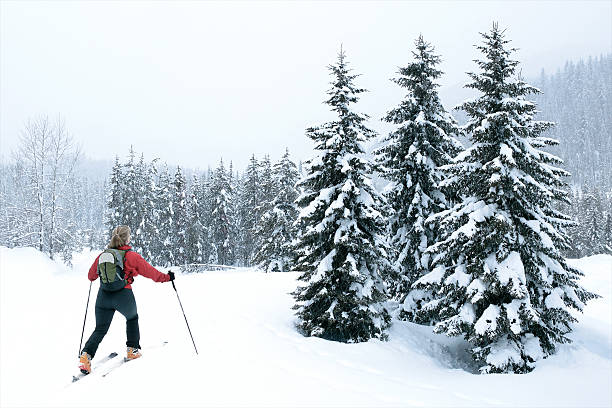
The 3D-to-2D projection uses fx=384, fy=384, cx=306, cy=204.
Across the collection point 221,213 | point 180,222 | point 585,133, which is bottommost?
point 180,222

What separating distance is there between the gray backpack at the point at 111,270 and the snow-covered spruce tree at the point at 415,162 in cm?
1212

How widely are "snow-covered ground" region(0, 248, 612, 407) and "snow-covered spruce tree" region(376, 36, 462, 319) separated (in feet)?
9.55

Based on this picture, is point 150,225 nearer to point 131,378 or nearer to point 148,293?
point 148,293

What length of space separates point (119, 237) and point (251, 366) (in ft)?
11.2

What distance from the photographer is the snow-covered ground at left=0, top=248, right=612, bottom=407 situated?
591cm

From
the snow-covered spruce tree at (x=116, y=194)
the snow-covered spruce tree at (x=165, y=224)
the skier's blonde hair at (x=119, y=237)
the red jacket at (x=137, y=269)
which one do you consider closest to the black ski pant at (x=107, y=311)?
the red jacket at (x=137, y=269)

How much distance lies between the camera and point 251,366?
22.3ft

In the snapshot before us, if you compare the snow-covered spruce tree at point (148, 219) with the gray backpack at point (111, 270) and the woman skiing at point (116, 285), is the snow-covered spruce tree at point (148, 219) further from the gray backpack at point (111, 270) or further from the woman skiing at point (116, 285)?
the gray backpack at point (111, 270)

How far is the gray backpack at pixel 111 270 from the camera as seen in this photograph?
6797 millimetres

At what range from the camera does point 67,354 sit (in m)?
9.00

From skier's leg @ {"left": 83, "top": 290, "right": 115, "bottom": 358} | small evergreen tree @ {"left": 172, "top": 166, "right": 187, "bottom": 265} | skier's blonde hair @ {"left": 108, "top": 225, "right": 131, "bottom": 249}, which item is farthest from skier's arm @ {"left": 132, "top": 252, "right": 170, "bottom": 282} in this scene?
small evergreen tree @ {"left": 172, "top": 166, "right": 187, "bottom": 265}

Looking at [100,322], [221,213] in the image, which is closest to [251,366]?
[100,322]

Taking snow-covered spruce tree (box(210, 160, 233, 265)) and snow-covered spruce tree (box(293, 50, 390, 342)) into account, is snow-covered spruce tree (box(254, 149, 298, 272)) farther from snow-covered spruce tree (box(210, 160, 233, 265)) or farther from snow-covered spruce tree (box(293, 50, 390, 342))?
snow-covered spruce tree (box(293, 50, 390, 342))

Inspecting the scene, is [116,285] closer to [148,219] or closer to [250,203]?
[250,203]
